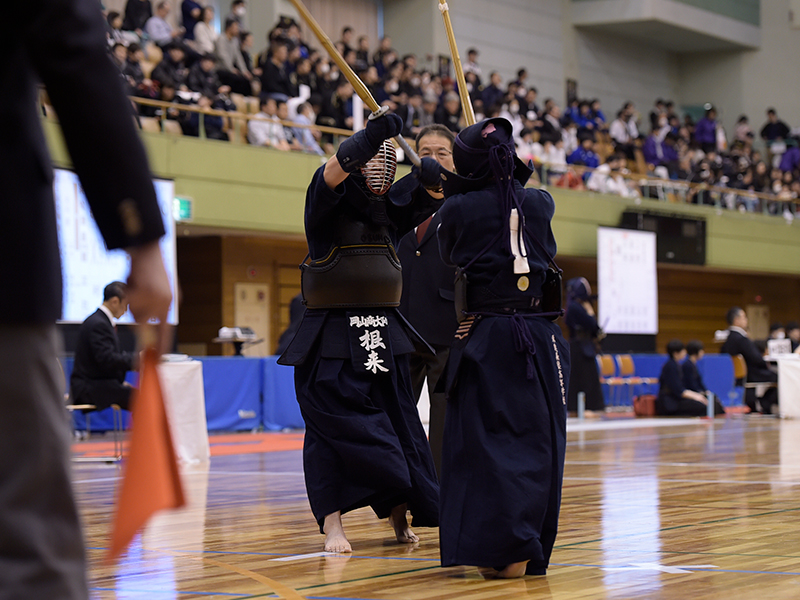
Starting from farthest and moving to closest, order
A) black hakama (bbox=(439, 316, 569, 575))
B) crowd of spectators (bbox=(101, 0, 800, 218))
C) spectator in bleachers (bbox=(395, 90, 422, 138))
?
1. spectator in bleachers (bbox=(395, 90, 422, 138))
2. crowd of spectators (bbox=(101, 0, 800, 218))
3. black hakama (bbox=(439, 316, 569, 575))

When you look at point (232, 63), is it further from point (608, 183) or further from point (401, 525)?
point (401, 525)

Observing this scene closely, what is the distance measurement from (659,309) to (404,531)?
21.4 metres

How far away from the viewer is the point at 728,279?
88.0 feet

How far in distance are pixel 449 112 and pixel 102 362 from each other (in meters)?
10.7

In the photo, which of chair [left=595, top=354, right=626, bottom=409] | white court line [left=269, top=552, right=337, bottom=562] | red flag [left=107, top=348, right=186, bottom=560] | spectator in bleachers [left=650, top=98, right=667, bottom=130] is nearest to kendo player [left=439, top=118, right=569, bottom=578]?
white court line [left=269, top=552, right=337, bottom=562]

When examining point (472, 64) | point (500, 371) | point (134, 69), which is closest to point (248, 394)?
point (134, 69)

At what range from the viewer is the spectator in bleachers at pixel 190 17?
614 inches

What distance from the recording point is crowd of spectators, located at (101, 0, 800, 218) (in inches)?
571

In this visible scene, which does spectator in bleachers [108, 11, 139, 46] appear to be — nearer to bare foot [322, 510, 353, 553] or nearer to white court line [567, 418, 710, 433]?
white court line [567, 418, 710, 433]

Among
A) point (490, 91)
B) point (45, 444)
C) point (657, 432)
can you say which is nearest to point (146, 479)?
point (45, 444)

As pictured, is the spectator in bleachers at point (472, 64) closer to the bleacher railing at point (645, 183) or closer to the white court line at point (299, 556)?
the bleacher railing at point (645, 183)

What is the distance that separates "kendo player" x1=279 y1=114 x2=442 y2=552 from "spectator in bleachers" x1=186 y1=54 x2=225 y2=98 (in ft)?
34.4

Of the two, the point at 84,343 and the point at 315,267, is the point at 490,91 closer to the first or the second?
the point at 84,343

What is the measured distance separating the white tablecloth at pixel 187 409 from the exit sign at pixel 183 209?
5.58m
